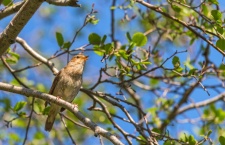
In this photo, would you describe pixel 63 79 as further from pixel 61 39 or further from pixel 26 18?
pixel 26 18

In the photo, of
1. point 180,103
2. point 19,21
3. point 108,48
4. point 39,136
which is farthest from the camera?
point 180,103

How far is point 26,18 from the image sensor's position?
3887 millimetres

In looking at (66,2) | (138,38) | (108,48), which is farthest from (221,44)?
(66,2)

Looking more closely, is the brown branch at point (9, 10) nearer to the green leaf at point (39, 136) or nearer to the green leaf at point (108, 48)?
the green leaf at point (108, 48)

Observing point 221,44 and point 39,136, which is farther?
point 39,136

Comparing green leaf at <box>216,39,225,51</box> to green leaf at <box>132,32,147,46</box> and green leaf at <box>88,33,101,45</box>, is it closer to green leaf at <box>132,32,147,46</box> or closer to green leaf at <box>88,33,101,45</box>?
green leaf at <box>132,32,147,46</box>

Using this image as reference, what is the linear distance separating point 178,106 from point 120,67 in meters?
2.82

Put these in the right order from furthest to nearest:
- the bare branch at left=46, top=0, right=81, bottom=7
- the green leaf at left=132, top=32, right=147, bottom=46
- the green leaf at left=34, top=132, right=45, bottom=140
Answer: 1. the green leaf at left=34, top=132, right=45, bottom=140
2. the green leaf at left=132, top=32, right=147, bottom=46
3. the bare branch at left=46, top=0, right=81, bottom=7

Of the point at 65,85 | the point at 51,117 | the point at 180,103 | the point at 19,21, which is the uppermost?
the point at 180,103

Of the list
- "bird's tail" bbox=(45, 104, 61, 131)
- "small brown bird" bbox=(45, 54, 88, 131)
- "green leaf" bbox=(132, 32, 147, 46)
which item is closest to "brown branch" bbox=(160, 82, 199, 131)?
"small brown bird" bbox=(45, 54, 88, 131)

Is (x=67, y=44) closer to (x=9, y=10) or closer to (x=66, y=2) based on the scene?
(x=9, y=10)

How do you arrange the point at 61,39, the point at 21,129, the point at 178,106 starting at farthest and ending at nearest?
the point at 21,129
the point at 178,106
the point at 61,39

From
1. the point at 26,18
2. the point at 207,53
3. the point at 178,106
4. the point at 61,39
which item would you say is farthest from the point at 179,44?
the point at 26,18

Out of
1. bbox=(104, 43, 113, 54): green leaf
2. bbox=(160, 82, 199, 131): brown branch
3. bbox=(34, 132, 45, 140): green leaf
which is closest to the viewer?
bbox=(104, 43, 113, 54): green leaf
